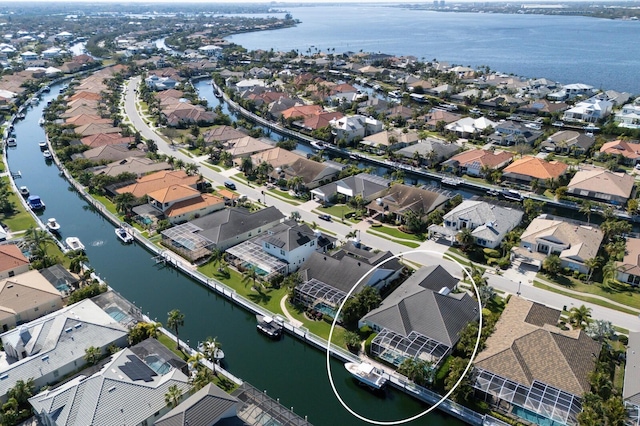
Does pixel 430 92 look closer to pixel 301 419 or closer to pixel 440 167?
pixel 440 167

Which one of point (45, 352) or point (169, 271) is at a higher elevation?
point (45, 352)

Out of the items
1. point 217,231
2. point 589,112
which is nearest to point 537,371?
point 217,231

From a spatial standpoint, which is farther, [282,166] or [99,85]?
[99,85]

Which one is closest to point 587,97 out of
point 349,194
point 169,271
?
point 349,194

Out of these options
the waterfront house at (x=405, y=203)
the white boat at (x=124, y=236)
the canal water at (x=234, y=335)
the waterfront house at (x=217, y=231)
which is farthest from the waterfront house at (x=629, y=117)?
the white boat at (x=124, y=236)

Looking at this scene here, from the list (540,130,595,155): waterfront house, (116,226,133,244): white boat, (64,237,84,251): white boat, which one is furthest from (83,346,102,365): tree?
(540,130,595,155): waterfront house

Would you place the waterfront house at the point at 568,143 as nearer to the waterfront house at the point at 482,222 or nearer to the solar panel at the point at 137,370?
the waterfront house at the point at 482,222
